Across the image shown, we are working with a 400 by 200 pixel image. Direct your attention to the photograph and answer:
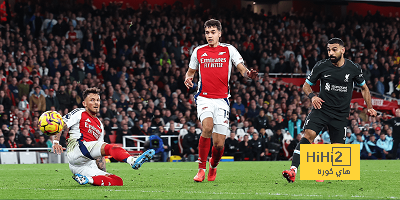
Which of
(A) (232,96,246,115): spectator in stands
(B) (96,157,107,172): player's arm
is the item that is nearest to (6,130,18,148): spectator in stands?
(A) (232,96,246,115): spectator in stands

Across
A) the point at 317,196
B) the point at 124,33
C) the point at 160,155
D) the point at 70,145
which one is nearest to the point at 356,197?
the point at 317,196

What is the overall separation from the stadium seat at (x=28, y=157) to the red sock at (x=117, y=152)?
11.1m

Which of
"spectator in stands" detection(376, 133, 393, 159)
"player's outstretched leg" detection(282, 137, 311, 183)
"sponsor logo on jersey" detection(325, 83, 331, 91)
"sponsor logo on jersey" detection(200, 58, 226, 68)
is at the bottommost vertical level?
"spectator in stands" detection(376, 133, 393, 159)

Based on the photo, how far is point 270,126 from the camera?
1977 centimetres

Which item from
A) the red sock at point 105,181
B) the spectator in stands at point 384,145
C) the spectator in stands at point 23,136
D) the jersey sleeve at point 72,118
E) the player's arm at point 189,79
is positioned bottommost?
the spectator in stands at point 384,145

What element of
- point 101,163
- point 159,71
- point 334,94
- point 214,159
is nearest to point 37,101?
point 159,71

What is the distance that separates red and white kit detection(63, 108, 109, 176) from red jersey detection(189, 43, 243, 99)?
174 centimetres

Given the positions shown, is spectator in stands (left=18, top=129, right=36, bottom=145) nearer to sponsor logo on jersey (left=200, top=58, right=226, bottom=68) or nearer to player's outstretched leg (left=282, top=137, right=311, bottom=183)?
sponsor logo on jersey (left=200, top=58, right=226, bottom=68)

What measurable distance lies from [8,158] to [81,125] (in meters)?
10.6

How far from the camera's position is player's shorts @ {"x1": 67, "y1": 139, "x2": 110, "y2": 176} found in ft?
22.7

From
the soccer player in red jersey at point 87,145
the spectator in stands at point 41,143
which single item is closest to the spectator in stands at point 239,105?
the spectator in stands at point 41,143

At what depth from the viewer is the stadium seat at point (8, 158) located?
16.5 metres

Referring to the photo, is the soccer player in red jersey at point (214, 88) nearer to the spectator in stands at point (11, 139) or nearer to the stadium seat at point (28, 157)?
the stadium seat at point (28, 157)

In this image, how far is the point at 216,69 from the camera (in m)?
7.98
